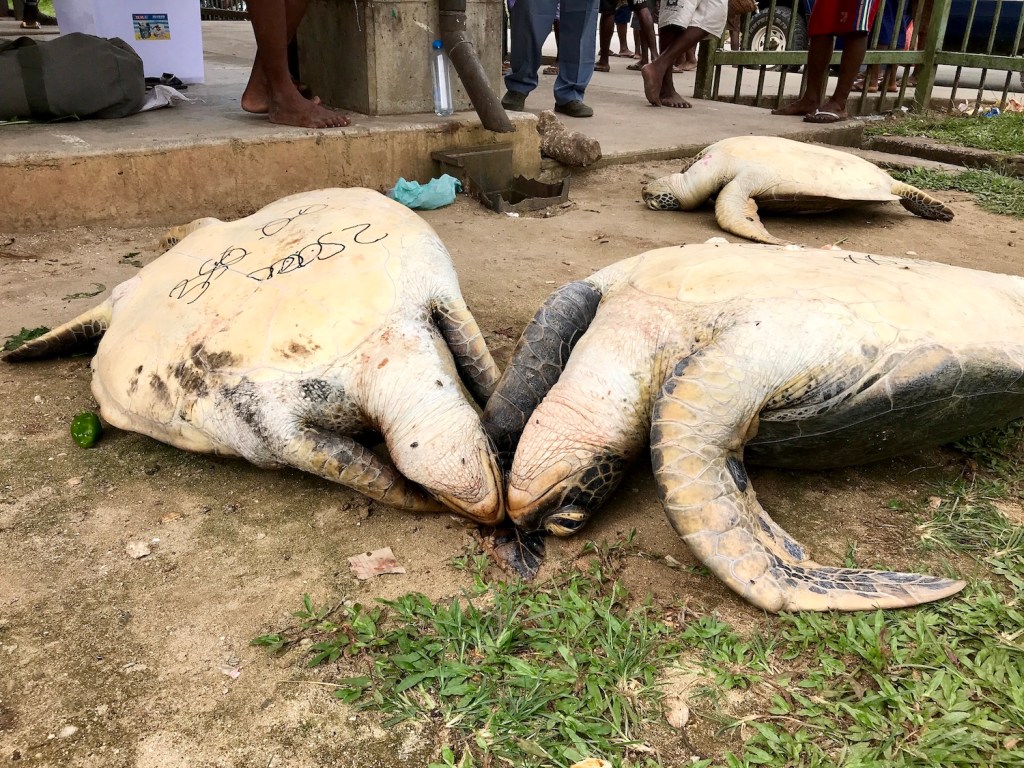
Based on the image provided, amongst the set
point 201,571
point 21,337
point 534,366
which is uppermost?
point 534,366

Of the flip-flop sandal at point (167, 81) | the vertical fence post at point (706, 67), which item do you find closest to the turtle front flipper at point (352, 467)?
the flip-flop sandal at point (167, 81)

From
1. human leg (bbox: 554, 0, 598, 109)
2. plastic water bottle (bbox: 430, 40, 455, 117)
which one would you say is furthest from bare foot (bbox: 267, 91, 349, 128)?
human leg (bbox: 554, 0, 598, 109)

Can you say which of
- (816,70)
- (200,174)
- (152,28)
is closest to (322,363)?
(200,174)

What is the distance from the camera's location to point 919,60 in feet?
29.7

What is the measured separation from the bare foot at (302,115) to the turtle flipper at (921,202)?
12.6 ft

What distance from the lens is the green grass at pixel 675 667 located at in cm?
159

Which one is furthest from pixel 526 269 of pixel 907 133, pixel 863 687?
pixel 907 133

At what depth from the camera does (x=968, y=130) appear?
780cm

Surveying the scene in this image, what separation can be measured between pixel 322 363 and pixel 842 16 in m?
7.13

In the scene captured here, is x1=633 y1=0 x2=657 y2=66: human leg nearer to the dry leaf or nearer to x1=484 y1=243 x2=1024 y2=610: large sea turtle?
x1=484 y1=243 x2=1024 y2=610: large sea turtle

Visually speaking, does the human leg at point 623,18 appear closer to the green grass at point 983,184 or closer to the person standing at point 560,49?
the person standing at point 560,49

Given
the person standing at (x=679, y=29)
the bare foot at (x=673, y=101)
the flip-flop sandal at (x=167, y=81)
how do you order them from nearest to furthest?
the flip-flop sandal at (x=167, y=81)
the person standing at (x=679, y=29)
the bare foot at (x=673, y=101)

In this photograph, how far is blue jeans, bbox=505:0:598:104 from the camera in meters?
6.75

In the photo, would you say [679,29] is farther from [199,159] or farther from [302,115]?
[199,159]
